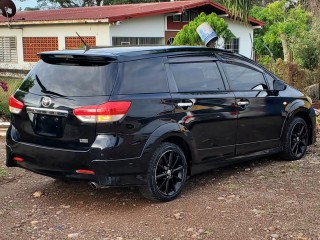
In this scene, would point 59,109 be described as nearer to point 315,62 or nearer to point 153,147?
point 153,147

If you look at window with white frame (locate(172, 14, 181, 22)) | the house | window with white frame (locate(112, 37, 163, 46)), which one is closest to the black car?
the house

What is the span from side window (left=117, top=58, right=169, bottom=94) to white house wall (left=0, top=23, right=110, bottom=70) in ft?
52.8

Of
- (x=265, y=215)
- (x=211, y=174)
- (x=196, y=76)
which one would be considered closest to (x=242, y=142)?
(x=211, y=174)

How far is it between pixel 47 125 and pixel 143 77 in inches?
43.9

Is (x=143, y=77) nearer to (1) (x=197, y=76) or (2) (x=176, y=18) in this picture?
(1) (x=197, y=76)

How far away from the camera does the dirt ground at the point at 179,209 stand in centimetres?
463

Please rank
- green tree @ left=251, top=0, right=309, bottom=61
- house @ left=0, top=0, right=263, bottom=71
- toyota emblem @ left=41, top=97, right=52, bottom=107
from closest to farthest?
toyota emblem @ left=41, top=97, right=52, bottom=107, house @ left=0, top=0, right=263, bottom=71, green tree @ left=251, top=0, right=309, bottom=61

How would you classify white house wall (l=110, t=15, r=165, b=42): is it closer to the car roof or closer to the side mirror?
the side mirror

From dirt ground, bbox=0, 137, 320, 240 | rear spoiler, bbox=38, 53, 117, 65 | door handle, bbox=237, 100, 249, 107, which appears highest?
rear spoiler, bbox=38, 53, 117, 65

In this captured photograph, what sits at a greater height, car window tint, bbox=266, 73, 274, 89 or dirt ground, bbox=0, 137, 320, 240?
car window tint, bbox=266, 73, 274, 89

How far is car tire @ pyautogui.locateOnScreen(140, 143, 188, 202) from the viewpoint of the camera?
521 cm

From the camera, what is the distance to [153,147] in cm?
516

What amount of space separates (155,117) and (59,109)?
983 millimetres

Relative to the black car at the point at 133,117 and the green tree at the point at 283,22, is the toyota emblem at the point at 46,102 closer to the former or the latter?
the black car at the point at 133,117
